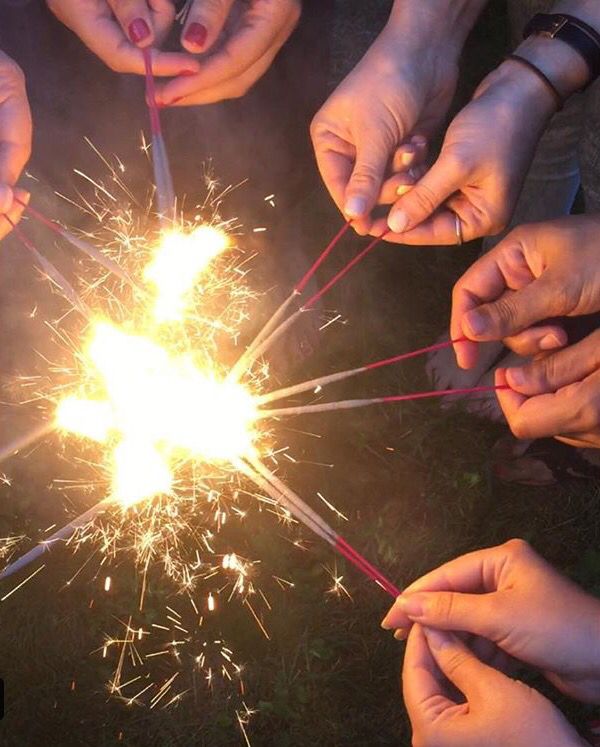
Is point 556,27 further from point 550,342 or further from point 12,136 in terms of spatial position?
point 12,136

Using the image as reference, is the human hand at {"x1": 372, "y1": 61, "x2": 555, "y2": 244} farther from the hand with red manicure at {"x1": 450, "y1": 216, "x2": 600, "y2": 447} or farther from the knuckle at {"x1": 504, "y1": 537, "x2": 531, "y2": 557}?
the knuckle at {"x1": 504, "y1": 537, "x2": 531, "y2": 557}

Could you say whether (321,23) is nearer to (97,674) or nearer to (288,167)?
(288,167)

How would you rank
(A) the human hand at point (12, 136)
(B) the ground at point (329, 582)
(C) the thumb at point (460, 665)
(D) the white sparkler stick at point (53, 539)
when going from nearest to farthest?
(C) the thumb at point (460, 665) < (D) the white sparkler stick at point (53, 539) < (A) the human hand at point (12, 136) < (B) the ground at point (329, 582)

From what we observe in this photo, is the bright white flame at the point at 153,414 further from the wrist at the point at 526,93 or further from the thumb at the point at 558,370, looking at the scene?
the wrist at the point at 526,93

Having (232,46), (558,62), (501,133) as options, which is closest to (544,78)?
(558,62)

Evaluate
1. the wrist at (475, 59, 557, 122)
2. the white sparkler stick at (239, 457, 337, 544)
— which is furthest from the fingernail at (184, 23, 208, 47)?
the white sparkler stick at (239, 457, 337, 544)

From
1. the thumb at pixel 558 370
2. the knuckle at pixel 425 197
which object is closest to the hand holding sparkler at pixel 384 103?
the knuckle at pixel 425 197
